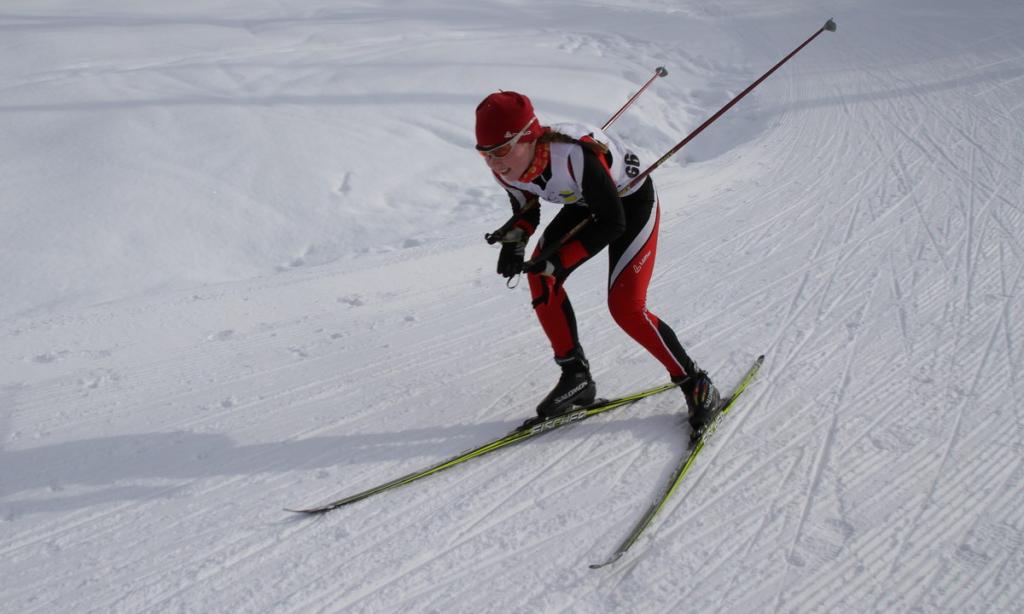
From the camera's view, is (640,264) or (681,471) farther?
(640,264)

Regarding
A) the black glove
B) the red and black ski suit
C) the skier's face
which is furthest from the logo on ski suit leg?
the skier's face

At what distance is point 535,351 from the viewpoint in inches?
166

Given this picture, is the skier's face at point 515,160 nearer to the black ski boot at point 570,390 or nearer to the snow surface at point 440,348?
the black ski boot at point 570,390

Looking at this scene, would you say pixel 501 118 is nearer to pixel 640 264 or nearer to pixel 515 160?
pixel 515 160

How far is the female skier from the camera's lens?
2.75m

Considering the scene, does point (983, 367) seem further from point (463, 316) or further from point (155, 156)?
point (155, 156)

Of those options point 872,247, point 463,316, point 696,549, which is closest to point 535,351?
point 463,316

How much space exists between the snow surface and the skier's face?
49.6 inches

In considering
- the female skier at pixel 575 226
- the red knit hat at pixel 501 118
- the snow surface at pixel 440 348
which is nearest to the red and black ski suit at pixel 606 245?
the female skier at pixel 575 226

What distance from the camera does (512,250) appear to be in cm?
325

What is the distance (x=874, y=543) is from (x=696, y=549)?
65cm

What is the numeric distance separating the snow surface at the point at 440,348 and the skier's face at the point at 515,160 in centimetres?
126

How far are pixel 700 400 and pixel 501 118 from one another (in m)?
1.60

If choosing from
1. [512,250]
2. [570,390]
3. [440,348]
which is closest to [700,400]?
[570,390]
